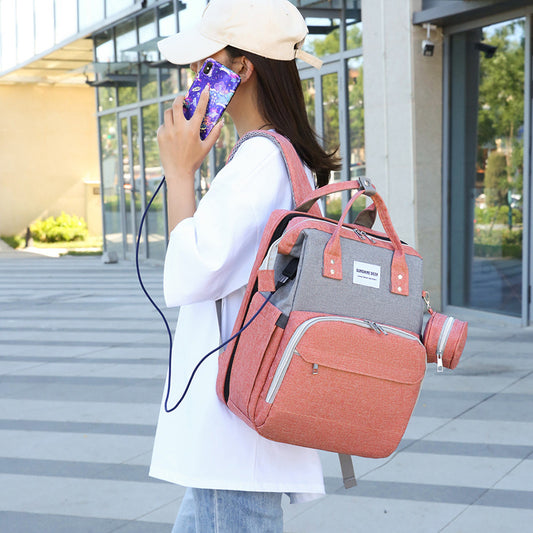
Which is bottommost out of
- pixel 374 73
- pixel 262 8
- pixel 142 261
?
pixel 142 261

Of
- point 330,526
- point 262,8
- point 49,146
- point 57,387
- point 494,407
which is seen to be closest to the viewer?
point 262,8

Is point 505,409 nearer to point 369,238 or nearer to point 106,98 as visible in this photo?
point 369,238

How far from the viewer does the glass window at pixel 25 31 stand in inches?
803

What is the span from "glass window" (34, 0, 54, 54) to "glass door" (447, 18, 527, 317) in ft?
42.8

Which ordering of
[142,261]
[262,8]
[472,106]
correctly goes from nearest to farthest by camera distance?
[262,8], [472,106], [142,261]

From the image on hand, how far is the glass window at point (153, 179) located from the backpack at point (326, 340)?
45.2 feet

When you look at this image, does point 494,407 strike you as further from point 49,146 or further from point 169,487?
point 49,146

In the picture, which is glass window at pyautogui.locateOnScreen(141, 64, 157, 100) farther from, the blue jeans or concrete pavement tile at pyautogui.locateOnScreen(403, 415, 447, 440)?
the blue jeans

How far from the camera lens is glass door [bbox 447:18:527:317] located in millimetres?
A: 7840

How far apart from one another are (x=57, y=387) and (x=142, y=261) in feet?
34.0

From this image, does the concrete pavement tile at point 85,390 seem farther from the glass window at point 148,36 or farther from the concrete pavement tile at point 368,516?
the glass window at point 148,36

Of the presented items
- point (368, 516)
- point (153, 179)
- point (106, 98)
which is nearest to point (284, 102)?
point (368, 516)

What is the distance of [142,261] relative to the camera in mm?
16234

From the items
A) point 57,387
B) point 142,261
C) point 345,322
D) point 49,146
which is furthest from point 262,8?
point 49,146
